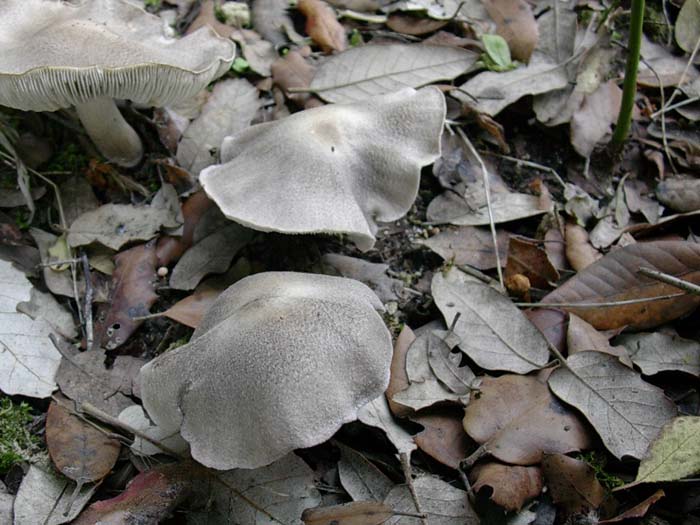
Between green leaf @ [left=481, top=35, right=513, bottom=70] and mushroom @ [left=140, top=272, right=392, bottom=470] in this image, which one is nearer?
mushroom @ [left=140, top=272, right=392, bottom=470]

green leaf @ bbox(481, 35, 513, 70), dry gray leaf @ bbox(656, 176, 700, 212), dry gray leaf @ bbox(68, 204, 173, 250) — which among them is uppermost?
green leaf @ bbox(481, 35, 513, 70)

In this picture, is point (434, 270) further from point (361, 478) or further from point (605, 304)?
point (361, 478)

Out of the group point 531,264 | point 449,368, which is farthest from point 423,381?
point 531,264

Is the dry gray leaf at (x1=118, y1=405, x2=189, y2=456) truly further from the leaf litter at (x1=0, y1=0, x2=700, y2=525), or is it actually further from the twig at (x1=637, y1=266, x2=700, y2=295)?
the twig at (x1=637, y1=266, x2=700, y2=295)

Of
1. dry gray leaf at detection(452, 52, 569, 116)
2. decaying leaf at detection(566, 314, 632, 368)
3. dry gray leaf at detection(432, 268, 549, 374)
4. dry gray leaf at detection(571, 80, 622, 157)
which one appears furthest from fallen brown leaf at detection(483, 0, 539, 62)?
decaying leaf at detection(566, 314, 632, 368)

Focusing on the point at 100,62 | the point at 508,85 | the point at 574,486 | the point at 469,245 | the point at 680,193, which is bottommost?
the point at 574,486

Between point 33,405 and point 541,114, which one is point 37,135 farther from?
point 541,114

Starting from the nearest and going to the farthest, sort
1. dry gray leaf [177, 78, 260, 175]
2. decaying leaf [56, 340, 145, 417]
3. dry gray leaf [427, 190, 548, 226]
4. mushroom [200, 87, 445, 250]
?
decaying leaf [56, 340, 145, 417]
mushroom [200, 87, 445, 250]
dry gray leaf [427, 190, 548, 226]
dry gray leaf [177, 78, 260, 175]

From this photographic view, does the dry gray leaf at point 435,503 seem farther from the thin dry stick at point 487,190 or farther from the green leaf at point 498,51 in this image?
the green leaf at point 498,51
